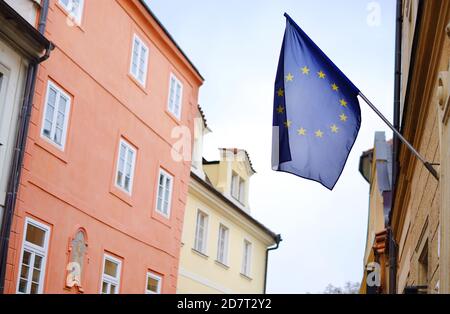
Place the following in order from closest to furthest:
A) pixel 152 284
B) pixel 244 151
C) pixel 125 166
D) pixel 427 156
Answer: pixel 427 156 < pixel 125 166 < pixel 152 284 < pixel 244 151

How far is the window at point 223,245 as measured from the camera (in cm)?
2960

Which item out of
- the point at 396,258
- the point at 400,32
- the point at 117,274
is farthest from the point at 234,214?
the point at 400,32

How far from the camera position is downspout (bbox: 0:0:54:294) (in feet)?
49.2

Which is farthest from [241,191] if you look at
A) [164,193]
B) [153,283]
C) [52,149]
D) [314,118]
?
[314,118]

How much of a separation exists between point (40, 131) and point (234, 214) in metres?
14.7

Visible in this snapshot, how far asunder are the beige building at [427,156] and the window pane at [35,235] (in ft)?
23.6

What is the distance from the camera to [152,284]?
72.2 ft

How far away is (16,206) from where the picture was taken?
15.4 meters

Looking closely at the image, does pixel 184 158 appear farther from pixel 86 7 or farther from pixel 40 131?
pixel 40 131

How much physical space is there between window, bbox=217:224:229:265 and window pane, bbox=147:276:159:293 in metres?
7.46

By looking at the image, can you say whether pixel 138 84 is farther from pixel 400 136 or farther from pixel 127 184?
pixel 400 136

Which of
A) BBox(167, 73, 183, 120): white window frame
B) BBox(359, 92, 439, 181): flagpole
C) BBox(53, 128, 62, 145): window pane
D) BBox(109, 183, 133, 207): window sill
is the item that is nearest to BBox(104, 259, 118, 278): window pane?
BBox(109, 183, 133, 207): window sill

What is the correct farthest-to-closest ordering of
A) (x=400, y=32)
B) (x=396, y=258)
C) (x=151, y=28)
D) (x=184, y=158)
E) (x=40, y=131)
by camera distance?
(x=184, y=158) → (x=151, y=28) → (x=40, y=131) → (x=396, y=258) → (x=400, y=32)

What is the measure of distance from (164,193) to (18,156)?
303 inches
